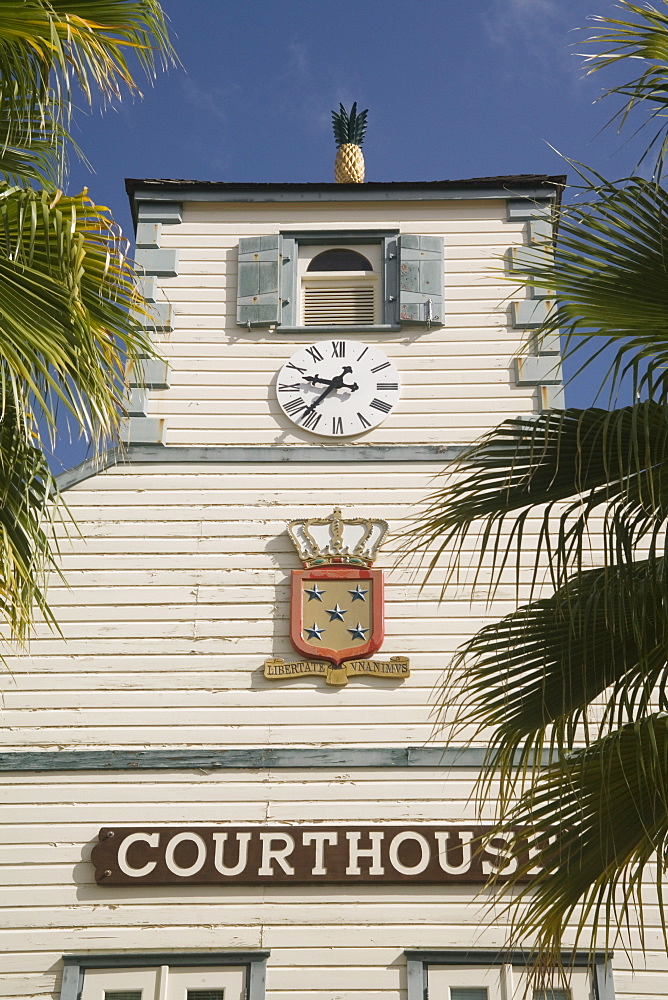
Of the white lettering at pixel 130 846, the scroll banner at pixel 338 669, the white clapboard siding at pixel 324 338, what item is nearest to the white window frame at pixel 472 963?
the white lettering at pixel 130 846

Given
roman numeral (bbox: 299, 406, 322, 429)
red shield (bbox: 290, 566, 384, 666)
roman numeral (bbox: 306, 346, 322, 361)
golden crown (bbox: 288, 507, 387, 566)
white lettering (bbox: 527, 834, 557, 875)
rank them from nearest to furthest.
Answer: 1. white lettering (bbox: 527, 834, 557, 875)
2. red shield (bbox: 290, 566, 384, 666)
3. golden crown (bbox: 288, 507, 387, 566)
4. roman numeral (bbox: 299, 406, 322, 429)
5. roman numeral (bbox: 306, 346, 322, 361)

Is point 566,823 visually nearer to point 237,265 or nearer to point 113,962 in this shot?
point 113,962

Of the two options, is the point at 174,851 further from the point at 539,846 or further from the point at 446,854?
the point at 539,846

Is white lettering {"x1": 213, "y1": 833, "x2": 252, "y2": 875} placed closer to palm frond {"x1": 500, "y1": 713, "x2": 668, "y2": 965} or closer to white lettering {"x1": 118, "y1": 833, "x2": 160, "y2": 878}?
white lettering {"x1": 118, "y1": 833, "x2": 160, "y2": 878}

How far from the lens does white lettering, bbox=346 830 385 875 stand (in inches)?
420

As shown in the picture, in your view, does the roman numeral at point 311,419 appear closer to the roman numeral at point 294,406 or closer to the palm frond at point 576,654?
the roman numeral at point 294,406

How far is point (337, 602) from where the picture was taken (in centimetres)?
1188

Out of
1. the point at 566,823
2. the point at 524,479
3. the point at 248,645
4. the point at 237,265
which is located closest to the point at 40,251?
the point at 524,479

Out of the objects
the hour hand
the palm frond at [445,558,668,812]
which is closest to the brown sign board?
the hour hand

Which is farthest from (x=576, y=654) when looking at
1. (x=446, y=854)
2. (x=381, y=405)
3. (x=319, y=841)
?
(x=381, y=405)

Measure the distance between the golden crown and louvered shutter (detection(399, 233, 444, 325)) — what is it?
249cm

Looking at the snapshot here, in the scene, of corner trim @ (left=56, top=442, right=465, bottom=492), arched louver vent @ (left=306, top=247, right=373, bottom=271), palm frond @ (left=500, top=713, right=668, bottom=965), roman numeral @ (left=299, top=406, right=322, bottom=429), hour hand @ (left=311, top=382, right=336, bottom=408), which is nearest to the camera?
palm frond @ (left=500, top=713, right=668, bottom=965)

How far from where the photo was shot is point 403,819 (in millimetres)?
10953

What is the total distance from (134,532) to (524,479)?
273 inches
